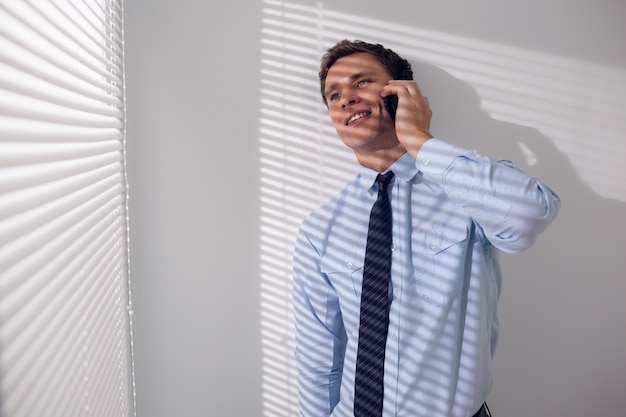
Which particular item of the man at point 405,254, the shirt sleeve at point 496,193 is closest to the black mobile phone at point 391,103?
the man at point 405,254

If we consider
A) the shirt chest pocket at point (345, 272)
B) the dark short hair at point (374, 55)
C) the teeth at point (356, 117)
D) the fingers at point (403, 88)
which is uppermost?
the dark short hair at point (374, 55)

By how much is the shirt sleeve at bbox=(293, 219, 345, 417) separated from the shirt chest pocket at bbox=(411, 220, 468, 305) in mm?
317

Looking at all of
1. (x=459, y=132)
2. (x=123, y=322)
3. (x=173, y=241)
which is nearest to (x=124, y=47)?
(x=173, y=241)

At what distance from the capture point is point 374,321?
1465 millimetres

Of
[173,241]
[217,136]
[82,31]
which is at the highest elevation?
[82,31]

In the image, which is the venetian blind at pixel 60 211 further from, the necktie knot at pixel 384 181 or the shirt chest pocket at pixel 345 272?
the necktie knot at pixel 384 181

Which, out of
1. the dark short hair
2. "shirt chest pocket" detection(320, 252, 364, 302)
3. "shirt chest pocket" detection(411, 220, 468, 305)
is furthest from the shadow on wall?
"shirt chest pocket" detection(320, 252, 364, 302)

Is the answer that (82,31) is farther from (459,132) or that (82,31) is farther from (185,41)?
(459,132)

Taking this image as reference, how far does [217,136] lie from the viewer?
1.65m

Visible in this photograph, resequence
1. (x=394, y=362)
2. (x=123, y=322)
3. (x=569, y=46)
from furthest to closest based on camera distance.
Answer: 1. (x=569, y=46)
2. (x=123, y=322)
3. (x=394, y=362)

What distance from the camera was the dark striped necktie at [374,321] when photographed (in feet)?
4.78

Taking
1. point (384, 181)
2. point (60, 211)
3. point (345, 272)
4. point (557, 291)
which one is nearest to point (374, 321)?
point (345, 272)

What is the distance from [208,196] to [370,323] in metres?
0.70

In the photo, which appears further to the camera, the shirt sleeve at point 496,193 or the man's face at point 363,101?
the man's face at point 363,101
